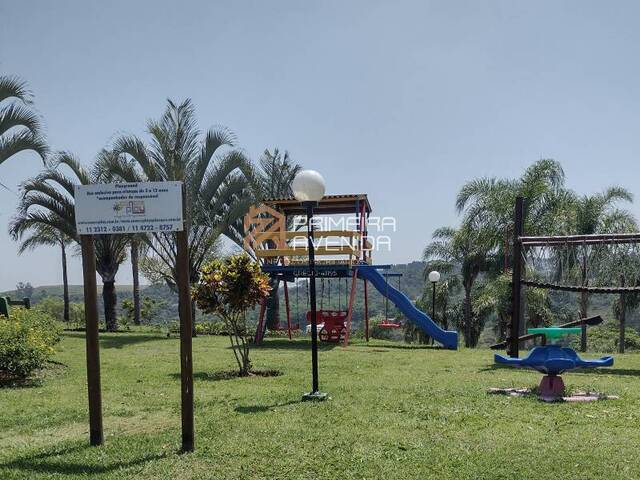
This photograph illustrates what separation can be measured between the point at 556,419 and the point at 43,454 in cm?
504

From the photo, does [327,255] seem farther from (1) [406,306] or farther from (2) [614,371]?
(2) [614,371]

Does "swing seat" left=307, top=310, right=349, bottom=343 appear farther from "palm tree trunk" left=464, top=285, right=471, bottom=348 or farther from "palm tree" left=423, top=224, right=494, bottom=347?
"palm tree trunk" left=464, top=285, right=471, bottom=348

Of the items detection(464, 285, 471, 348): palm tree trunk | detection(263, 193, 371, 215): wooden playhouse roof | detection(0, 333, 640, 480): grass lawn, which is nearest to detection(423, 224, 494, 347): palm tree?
detection(464, 285, 471, 348): palm tree trunk

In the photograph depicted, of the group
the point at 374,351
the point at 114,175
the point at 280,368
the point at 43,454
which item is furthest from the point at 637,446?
the point at 114,175

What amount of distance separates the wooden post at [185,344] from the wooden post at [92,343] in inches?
35.4

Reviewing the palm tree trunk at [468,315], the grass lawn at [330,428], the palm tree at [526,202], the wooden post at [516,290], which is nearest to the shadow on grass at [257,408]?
the grass lawn at [330,428]

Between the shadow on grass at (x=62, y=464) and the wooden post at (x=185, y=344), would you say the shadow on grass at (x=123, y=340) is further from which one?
the wooden post at (x=185, y=344)

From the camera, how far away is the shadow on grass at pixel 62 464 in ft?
16.0

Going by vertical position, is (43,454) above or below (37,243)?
below

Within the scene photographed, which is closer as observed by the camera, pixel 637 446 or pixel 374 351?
Answer: pixel 637 446

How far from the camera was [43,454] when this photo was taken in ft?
17.5

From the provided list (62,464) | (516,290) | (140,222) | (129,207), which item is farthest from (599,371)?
(62,464)

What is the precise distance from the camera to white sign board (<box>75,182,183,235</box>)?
216 inches

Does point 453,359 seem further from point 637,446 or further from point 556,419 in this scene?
point 637,446
